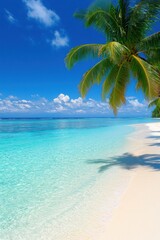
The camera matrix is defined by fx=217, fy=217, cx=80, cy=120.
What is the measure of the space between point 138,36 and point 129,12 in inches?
36.4

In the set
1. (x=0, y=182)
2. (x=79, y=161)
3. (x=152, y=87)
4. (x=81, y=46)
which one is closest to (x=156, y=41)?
(x=152, y=87)

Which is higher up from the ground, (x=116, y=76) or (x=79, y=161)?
(x=116, y=76)

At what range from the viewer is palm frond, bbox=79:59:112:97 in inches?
288

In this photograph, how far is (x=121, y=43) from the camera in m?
6.91

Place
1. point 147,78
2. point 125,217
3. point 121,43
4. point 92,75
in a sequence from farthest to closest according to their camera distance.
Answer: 1. point 92,75
2. point 121,43
3. point 147,78
4. point 125,217

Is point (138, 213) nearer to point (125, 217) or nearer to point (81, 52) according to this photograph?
point (125, 217)

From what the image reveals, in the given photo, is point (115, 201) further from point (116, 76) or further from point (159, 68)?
point (159, 68)

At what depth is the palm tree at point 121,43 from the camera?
21.1ft

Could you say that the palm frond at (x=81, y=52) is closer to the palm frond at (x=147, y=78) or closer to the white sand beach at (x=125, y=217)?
the palm frond at (x=147, y=78)

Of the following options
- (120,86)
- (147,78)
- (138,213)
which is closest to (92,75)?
(120,86)

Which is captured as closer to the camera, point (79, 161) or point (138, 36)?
point (138, 36)

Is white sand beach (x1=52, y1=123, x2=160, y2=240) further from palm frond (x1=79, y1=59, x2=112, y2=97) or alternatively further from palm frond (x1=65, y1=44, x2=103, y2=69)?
palm frond (x1=65, y1=44, x2=103, y2=69)

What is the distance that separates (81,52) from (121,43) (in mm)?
1315

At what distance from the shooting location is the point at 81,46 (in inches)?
273
